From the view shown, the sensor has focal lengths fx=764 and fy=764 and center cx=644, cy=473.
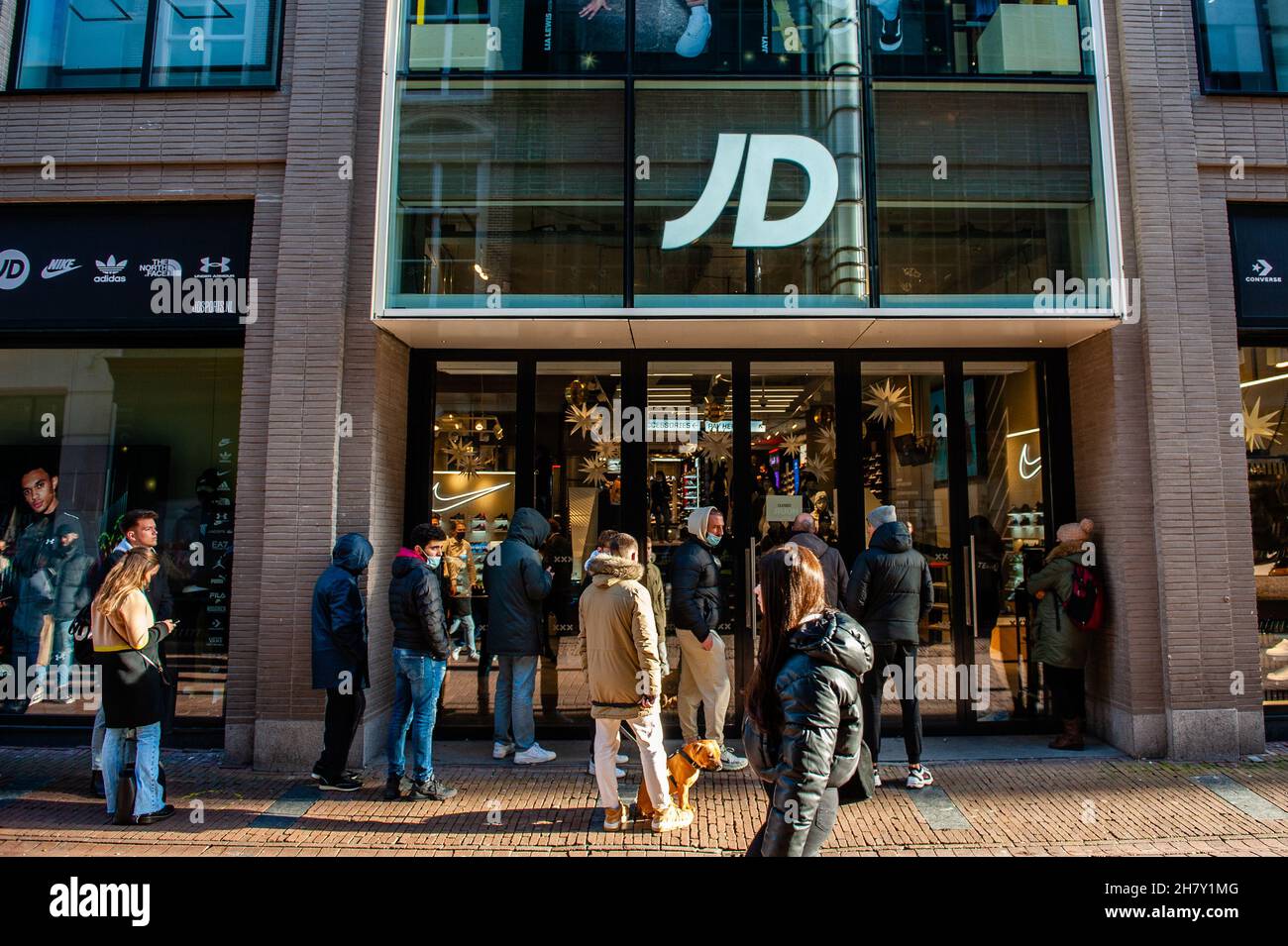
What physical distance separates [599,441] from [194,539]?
159 inches

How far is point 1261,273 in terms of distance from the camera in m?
7.02

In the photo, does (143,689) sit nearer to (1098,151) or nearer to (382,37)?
(382,37)

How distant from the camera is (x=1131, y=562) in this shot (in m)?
6.66

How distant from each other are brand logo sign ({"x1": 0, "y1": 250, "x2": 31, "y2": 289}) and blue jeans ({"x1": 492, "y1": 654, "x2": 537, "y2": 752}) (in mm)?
5774

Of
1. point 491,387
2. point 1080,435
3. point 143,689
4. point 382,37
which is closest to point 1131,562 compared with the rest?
point 1080,435

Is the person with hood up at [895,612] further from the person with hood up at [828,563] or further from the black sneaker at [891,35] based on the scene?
the black sneaker at [891,35]

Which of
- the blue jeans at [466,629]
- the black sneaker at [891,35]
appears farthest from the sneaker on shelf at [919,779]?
the black sneaker at [891,35]

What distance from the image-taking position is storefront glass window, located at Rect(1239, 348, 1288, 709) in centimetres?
715

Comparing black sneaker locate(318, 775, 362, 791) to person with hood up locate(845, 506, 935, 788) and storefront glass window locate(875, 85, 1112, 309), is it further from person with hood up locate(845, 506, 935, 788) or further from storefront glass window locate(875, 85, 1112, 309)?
storefront glass window locate(875, 85, 1112, 309)

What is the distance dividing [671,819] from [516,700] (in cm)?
203

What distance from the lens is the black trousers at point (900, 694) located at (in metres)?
5.74

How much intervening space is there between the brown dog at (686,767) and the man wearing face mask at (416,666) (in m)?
1.57

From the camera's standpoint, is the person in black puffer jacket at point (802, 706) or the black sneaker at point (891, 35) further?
the black sneaker at point (891, 35)

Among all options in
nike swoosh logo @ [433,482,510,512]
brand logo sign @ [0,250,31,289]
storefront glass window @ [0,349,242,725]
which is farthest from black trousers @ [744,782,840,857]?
brand logo sign @ [0,250,31,289]
